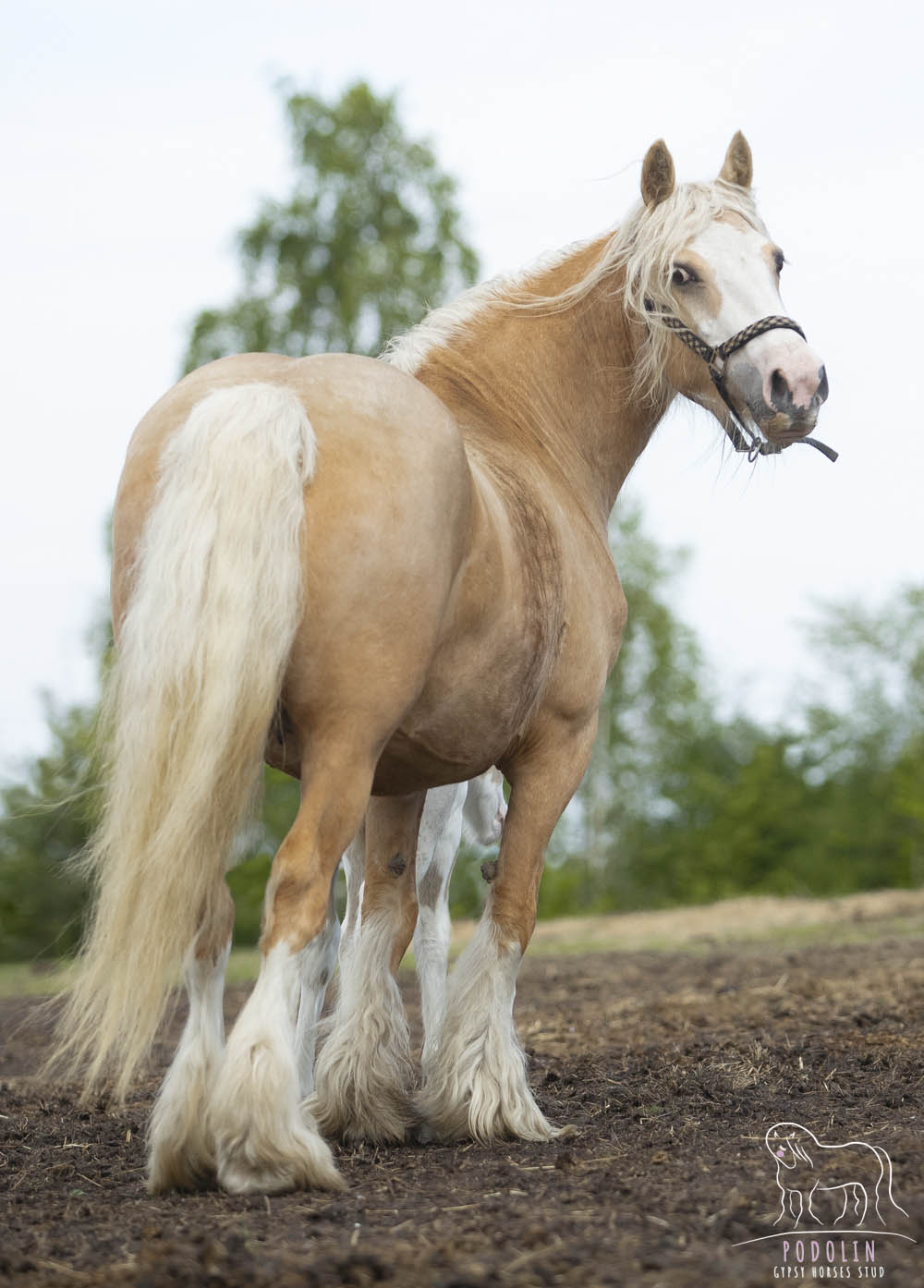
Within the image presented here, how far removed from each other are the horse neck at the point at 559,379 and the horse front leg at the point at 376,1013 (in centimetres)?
135

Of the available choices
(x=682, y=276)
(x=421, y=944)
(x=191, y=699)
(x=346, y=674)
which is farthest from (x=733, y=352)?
(x=421, y=944)

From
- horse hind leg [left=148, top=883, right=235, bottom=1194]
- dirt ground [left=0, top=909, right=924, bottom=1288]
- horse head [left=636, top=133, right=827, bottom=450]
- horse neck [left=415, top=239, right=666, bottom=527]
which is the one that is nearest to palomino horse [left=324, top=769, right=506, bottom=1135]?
dirt ground [left=0, top=909, right=924, bottom=1288]

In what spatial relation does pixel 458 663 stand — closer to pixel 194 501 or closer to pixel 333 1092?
pixel 194 501

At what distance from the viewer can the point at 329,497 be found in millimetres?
3350

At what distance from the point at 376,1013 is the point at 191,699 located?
59.1 inches

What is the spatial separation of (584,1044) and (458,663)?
3441mm

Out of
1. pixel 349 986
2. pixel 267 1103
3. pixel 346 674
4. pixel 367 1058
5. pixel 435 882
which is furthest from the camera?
pixel 435 882

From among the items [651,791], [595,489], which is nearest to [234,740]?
[595,489]

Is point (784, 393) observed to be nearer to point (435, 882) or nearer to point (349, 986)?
point (349, 986)

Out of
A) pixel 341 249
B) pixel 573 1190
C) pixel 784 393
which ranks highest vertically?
pixel 341 249

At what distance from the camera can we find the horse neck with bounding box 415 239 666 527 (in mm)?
4723

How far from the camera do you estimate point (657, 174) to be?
15.4 feet

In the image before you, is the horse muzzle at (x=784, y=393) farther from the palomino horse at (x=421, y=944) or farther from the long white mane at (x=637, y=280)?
the palomino horse at (x=421, y=944)

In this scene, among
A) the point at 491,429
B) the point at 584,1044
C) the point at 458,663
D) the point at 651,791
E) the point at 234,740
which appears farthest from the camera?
the point at 651,791
